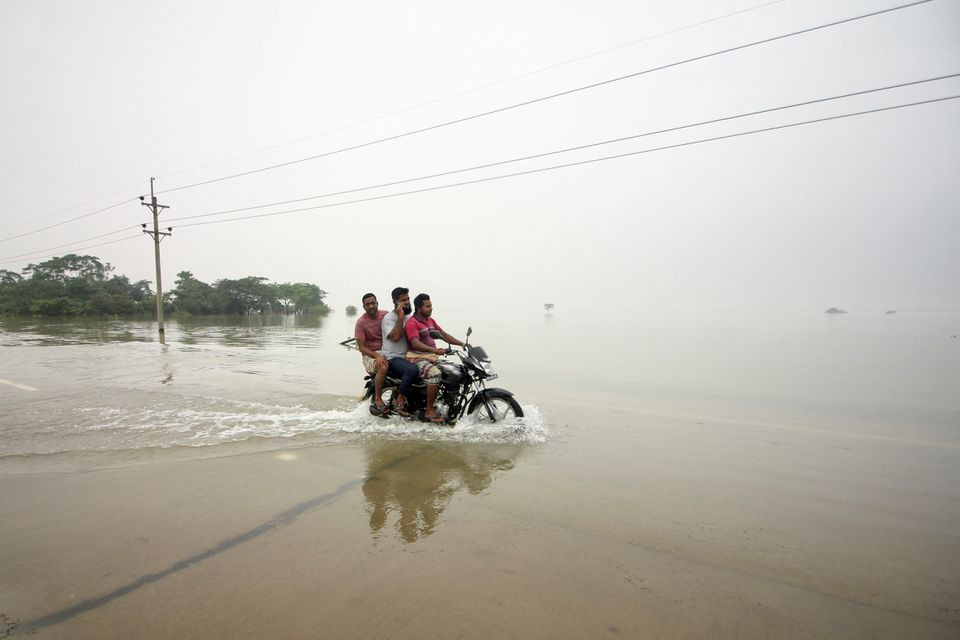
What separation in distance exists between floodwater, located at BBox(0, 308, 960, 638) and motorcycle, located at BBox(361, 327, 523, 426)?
0.78 ft

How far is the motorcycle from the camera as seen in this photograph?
6426 millimetres

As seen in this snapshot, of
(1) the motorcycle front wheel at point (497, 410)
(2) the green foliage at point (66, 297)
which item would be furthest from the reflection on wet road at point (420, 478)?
(2) the green foliage at point (66, 297)

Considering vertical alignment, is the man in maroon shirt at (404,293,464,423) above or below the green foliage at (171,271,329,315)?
below

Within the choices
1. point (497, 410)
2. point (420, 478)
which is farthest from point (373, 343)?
point (420, 478)

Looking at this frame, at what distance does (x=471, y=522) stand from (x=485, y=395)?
9.50ft

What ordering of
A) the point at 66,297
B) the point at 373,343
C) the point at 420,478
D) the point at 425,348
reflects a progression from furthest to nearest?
the point at 66,297, the point at 373,343, the point at 425,348, the point at 420,478

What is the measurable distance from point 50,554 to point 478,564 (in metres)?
2.96

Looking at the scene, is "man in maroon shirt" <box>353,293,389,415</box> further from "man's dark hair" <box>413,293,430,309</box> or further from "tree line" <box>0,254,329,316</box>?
"tree line" <box>0,254,329,316</box>

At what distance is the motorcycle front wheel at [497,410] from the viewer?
6.45 meters

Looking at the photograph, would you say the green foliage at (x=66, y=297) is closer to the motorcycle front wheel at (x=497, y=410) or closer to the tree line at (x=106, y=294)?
the tree line at (x=106, y=294)

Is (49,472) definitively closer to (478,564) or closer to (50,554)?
(50,554)

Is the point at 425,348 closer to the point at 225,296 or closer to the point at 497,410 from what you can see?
the point at 497,410

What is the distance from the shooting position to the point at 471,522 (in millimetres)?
3633

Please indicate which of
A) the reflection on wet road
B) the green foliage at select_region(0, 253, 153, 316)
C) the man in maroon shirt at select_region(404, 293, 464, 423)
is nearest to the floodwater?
the reflection on wet road
